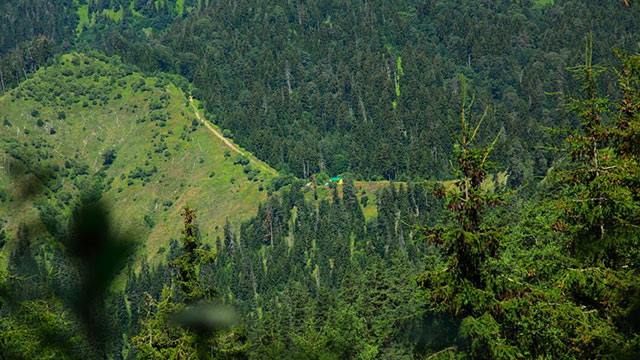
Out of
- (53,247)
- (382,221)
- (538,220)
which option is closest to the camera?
(53,247)

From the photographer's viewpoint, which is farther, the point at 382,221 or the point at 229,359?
the point at 382,221

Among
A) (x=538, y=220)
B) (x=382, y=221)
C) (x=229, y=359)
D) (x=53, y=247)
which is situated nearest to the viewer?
(x=53, y=247)

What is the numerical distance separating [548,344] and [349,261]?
153 metres

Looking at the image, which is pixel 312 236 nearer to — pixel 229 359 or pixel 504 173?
pixel 504 173

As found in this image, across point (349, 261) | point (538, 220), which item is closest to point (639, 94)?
point (538, 220)

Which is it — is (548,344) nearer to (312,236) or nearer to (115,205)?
(115,205)

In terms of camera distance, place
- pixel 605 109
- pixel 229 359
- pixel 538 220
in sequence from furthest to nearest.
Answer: pixel 538 220 < pixel 229 359 < pixel 605 109

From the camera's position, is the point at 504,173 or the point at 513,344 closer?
the point at 513,344

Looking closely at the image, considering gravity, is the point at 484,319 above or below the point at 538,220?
above

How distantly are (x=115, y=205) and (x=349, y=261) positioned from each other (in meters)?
169

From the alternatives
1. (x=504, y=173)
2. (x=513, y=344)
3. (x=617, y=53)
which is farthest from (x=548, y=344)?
(x=504, y=173)

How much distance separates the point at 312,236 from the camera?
7613 inches

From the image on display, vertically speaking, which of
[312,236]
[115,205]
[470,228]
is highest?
[115,205]

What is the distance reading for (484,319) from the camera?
20812mm
